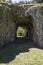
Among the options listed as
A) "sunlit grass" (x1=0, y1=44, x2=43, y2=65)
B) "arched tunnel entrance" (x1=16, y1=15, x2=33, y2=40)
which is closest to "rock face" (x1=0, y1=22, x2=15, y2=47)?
"sunlit grass" (x1=0, y1=44, x2=43, y2=65)

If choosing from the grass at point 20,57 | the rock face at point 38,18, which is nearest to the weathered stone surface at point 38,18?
the rock face at point 38,18

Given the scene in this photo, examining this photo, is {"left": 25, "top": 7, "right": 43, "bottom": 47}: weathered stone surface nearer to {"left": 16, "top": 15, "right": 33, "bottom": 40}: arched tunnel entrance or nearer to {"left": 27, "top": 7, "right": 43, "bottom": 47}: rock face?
{"left": 27, "top": 7, "right": 43, "bottom": 47}: rock face

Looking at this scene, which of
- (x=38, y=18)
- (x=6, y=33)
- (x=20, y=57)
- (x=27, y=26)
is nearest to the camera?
(x=20, y=57)

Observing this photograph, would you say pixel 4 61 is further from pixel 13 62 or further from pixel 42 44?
pixel 42 44

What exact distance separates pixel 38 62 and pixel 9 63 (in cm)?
208

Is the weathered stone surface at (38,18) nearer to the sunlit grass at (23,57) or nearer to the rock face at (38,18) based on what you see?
the rock face at (38,18)

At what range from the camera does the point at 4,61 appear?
14.7 m

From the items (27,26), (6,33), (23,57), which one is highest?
(27,26)

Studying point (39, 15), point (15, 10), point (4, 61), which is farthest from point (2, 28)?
point (4, 61)

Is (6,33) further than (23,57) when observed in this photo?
Yes

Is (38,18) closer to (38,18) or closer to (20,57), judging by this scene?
(38,18)

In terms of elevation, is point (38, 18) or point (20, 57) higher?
point (38, 18)

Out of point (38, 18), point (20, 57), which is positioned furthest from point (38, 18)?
point (20, 57)

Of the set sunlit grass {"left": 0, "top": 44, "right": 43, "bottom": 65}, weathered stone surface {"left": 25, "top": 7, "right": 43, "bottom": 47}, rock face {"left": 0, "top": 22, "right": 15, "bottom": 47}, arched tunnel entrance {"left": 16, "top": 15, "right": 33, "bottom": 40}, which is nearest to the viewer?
sunlit grass {"left": 0, "top": 44, "right": 43, "bottom": 65}
